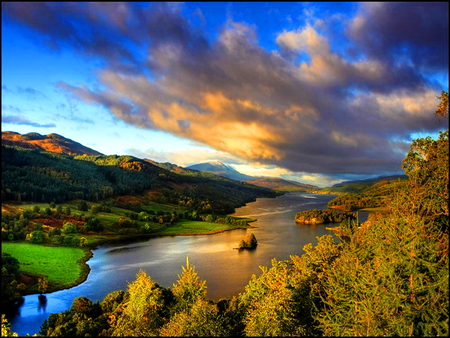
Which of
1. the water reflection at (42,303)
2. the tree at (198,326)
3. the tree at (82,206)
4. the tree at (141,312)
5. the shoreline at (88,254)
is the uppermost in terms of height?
the tree at (82,206)

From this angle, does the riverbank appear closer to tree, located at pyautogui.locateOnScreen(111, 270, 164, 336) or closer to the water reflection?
the water reflection

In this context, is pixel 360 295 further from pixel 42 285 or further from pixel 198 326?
pixel 42 285

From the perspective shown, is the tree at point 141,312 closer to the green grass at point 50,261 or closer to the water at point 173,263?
the water at point 173,263

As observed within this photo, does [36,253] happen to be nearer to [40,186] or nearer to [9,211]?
[9,211]

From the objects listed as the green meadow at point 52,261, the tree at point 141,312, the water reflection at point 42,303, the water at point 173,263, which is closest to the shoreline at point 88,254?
the green meadow at point 52,261

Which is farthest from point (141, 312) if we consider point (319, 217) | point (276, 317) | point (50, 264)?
point (319, 217)
